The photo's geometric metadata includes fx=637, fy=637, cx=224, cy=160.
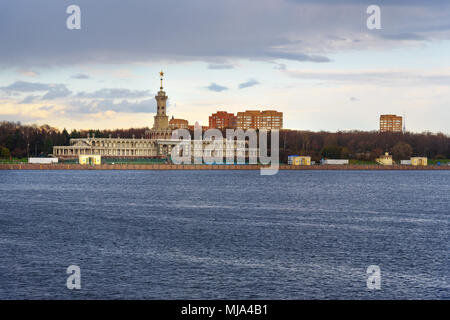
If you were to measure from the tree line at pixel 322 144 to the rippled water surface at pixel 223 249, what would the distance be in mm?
111908

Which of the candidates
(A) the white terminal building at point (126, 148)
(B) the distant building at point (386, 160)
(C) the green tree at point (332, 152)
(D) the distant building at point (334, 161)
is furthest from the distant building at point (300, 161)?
(B) the distant building at point (386, 160)

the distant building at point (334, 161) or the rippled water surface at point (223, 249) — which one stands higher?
the distant building at point (334, 161)

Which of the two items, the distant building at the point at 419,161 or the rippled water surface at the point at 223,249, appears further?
the distant building at the point at 419,161

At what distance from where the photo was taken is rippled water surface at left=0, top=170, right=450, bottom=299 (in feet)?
85.1

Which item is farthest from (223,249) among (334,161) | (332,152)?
(332,152)

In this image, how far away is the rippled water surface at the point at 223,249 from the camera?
85.1 ft

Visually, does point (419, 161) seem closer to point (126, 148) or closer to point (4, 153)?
point (126, 148)

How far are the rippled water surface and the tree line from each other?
112 metres

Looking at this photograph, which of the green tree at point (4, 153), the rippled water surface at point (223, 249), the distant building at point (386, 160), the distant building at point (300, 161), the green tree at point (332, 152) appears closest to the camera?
the rippled water surface at point (223, 249)

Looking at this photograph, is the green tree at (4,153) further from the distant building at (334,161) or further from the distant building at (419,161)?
the distant building at (419,161)

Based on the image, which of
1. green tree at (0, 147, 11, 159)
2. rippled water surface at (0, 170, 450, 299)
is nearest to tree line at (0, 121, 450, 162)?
green tree at (0, 147, 11, 159)

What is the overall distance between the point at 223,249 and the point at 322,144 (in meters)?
160

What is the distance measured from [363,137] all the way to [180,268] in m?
173

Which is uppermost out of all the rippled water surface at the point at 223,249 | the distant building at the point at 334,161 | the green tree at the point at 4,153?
the green tree at the point at 4,153
